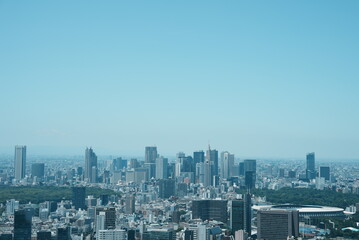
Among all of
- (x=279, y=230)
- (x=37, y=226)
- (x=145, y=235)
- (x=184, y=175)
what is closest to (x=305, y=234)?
(x=279, y=230)

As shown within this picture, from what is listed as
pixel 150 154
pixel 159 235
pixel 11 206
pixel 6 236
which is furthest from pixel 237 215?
pixel 150 154

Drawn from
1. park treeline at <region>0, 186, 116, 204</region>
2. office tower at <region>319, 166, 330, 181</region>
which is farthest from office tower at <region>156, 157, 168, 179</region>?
office tower at <region>319, 166, 330, 181</region>

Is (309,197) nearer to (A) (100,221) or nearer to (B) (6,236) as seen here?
(A) (100,221)

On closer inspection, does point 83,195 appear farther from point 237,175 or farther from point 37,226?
point 237,175

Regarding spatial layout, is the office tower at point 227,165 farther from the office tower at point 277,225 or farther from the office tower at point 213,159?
the office tower at point 277,225

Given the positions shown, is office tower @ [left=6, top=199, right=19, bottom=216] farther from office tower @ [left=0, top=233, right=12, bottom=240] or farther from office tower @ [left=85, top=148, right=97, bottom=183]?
office tower @ [left=85, top=148, right=97, bottom=183]

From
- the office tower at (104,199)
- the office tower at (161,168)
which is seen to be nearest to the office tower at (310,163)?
the office tower at (161,168)
